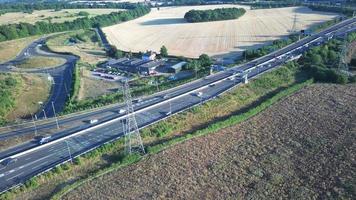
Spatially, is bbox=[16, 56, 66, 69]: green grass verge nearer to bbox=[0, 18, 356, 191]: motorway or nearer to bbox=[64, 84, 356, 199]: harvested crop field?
bbox=[0, 18, 356, 191]: motorway

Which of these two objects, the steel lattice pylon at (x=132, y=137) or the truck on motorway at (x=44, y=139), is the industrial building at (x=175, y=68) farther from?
the truck on motorway at (x=44, y=139)

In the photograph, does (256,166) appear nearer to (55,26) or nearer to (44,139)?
(44,139)

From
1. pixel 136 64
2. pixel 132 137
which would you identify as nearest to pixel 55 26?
pixel 136 64

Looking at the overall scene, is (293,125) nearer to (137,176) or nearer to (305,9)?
(137,176)

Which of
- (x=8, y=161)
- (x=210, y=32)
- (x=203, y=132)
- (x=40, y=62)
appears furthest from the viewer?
(x=210, y=32)

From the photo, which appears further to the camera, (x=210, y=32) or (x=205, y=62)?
(x=210, y=32)
